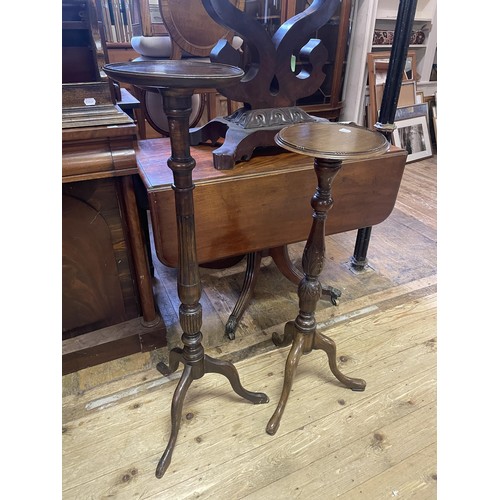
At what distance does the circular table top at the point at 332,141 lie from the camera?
0.84m

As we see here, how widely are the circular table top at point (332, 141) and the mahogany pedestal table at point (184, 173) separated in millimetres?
200

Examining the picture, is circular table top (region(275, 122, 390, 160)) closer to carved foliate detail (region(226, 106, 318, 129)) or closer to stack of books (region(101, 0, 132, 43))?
carved foliate detail (region(226, 106, 318, 129))

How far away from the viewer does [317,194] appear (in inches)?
39.4

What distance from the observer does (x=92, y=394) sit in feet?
4.22

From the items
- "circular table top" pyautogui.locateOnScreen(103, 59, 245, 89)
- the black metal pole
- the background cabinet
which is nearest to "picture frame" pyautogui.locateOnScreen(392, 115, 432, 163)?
the background cabinet

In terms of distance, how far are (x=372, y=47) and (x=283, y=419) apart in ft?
10.6

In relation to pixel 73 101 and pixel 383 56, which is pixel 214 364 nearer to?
pixel 73 101

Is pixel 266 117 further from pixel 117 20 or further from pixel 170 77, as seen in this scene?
pixel 117 20

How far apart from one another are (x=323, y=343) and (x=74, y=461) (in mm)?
814

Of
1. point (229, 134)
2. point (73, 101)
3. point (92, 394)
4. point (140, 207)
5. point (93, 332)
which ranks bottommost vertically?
point (92, 394)

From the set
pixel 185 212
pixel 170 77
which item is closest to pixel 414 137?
pixel 185 212

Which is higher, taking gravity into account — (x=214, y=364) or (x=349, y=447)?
(x=214, y=364)

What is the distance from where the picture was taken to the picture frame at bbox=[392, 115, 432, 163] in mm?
3410

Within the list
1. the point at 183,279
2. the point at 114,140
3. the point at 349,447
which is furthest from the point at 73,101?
the point at 349,447
